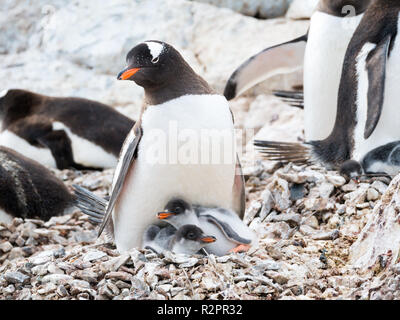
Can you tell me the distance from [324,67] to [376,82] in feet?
2.37

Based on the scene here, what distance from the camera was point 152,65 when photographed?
Answer: 3338 millimetres

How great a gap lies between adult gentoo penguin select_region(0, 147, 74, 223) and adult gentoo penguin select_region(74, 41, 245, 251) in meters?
1.60

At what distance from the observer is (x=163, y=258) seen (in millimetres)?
3092

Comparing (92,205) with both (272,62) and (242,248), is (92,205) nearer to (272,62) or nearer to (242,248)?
(242,248)

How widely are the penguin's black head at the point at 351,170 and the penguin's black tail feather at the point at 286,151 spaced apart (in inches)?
20.1

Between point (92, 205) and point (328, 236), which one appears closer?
point (328, 236)

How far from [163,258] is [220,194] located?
51 cm

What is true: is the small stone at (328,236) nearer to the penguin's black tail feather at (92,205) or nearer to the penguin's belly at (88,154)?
the penguin's black tail feather at (92,205)

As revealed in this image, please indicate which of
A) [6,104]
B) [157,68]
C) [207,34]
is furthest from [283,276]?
[207,34]

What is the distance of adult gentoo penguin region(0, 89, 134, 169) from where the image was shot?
6668mm

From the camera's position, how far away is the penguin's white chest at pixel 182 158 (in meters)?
3.29

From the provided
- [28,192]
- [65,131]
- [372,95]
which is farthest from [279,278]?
[65,131]

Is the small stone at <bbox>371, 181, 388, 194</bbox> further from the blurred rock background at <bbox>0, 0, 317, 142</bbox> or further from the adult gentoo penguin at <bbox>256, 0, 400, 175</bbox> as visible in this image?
the blurred rock background at <bbox>0, 0, 317, 142</bbox>

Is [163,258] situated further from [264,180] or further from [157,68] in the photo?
[264,180]
